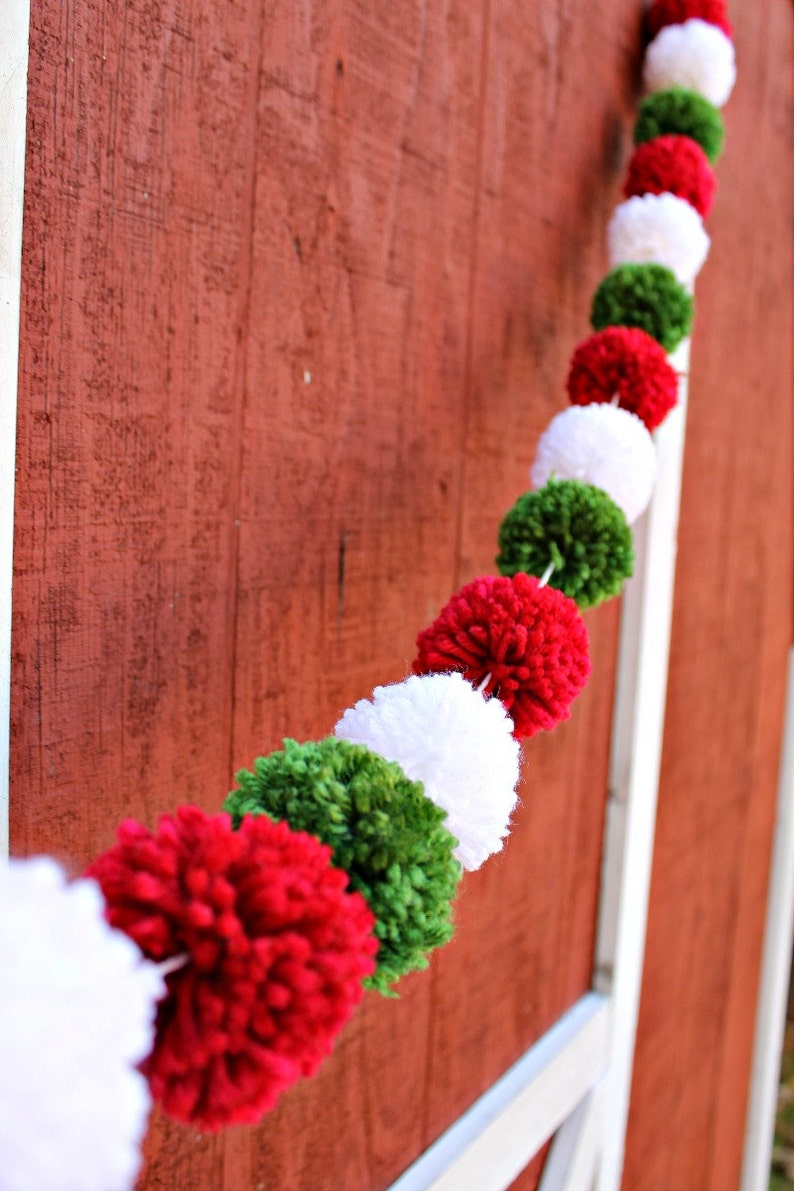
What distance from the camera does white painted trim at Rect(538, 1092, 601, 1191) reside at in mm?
1063

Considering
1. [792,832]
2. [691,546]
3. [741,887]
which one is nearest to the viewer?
[691,546]

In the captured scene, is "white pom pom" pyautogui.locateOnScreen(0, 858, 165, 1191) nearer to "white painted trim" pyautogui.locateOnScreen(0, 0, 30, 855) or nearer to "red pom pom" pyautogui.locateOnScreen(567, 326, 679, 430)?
"white painted trim" pyautogui.locateOnScreen(0, 0, 30, 855)

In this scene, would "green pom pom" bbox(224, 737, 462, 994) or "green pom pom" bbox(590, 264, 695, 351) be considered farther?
"green pom pom" bbox(590, 264, 695, 351)

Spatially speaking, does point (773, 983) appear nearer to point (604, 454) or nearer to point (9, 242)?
point (604, 454)

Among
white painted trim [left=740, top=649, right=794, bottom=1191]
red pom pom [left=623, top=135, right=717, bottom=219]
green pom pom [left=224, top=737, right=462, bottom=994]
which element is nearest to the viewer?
green pom pom [left=224, top=737, right=462, bottom=994]

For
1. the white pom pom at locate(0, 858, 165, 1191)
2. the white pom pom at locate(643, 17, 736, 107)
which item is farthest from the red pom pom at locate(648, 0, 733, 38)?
the white pom pom at locate(0, 858, 165, 1191)

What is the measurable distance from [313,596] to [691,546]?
750 mm

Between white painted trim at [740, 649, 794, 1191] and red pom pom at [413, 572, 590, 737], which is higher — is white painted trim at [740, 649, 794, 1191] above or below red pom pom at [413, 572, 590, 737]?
below

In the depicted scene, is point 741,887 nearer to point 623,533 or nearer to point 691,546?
point 691,546

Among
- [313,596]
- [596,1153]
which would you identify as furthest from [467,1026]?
[313,596]

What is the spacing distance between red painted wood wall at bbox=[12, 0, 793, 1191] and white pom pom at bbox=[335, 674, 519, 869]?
0.19 metres

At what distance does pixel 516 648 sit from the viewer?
1.61 ft

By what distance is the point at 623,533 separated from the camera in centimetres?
61

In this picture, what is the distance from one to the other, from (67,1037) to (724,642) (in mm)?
1340
